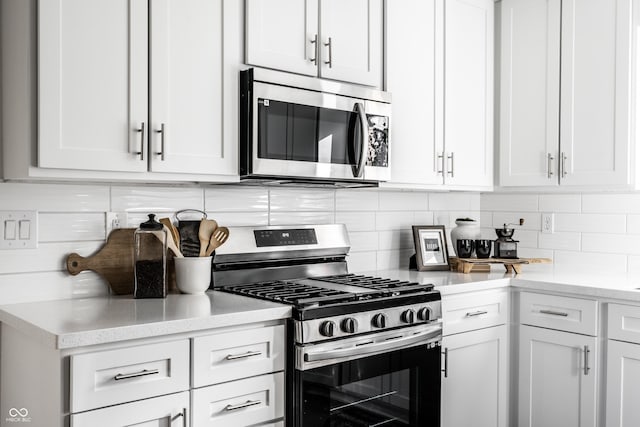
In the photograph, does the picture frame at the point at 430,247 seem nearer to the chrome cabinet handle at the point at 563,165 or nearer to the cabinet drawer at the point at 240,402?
the chrome cabinet handle at the point at 563,165

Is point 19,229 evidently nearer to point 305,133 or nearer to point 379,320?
point 305,133

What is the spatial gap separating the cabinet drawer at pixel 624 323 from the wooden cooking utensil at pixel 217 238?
5.36ft

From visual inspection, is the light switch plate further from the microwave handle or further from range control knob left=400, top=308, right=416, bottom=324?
range control knob left=400, top=308, right=416, bottom=324

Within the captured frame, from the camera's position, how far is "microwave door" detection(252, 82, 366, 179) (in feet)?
7.78

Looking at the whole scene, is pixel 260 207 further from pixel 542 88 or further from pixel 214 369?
pixel 542 88

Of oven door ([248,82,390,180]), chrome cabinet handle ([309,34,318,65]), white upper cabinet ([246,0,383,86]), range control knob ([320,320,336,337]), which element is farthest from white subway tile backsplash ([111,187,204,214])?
range control knob ([320,320,336,337])

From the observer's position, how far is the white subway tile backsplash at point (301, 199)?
9.42ft

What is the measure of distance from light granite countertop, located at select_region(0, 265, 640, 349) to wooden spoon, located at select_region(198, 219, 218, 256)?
0.18 meters

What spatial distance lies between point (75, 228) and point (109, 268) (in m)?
0.19

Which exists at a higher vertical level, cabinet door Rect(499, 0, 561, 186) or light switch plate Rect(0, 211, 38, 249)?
cabinet door Rect(499, 0, 561, 186)

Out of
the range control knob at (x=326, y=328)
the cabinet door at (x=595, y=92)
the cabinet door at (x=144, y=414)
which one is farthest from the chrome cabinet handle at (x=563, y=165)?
the cabinet door at (x=144, y=414)

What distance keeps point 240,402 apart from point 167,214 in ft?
2.87

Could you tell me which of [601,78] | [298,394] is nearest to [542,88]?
[601,78]

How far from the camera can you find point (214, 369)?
6.39 feet
